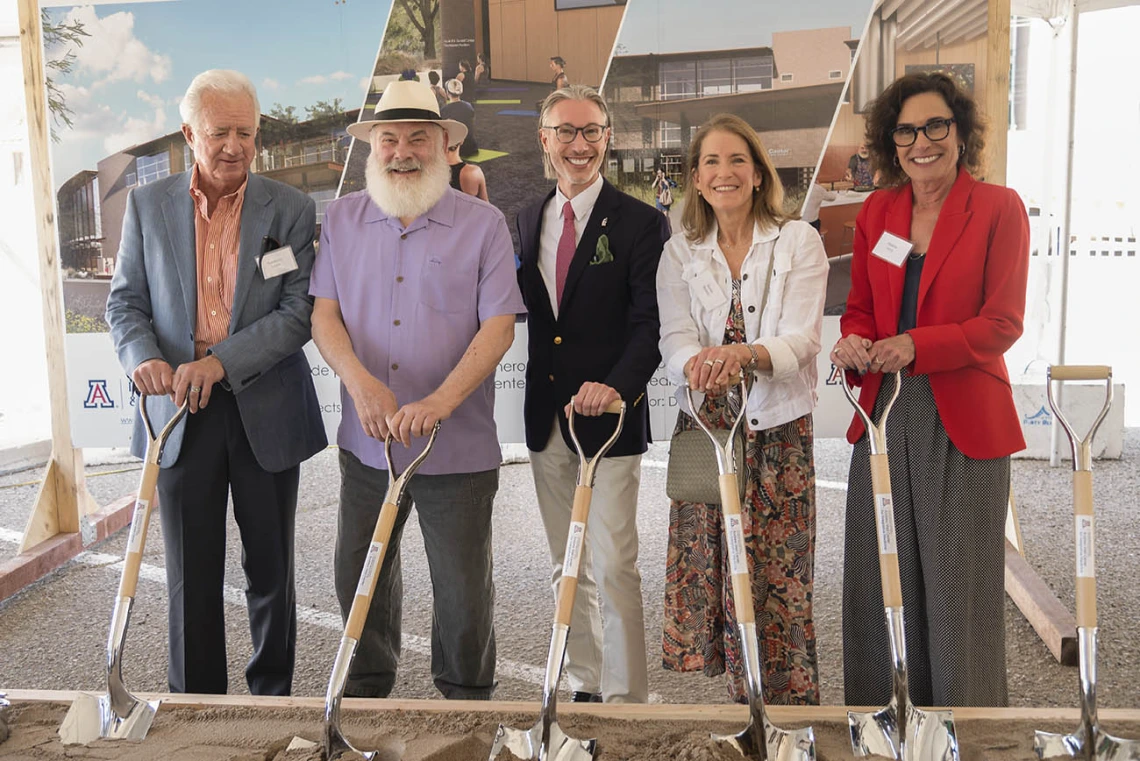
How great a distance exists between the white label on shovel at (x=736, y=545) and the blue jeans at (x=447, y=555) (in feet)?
2.84

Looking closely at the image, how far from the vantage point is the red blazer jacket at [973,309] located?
217cm

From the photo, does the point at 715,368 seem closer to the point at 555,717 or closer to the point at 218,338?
the point at 555,717

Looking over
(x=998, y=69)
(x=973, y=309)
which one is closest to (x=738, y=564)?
(x=973, y=309)

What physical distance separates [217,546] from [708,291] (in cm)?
153

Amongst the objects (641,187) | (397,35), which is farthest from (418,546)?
(397,35)

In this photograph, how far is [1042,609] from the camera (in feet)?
11.2

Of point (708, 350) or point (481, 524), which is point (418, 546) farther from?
point (708, 350)

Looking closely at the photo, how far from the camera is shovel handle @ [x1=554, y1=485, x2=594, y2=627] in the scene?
1.88 meters

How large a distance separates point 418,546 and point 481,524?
89.3 inches

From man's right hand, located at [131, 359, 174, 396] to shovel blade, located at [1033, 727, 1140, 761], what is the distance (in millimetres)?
2144

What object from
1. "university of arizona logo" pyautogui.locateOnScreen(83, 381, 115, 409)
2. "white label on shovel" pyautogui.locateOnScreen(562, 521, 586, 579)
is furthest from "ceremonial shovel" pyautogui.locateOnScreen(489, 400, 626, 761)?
"university of arizona logo" pyautogui.locateOnScreen(83, 381, 115, 409)

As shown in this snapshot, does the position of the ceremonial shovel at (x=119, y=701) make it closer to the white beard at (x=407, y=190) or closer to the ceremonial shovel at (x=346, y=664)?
the ceremonial shovel at (x=346, y=664)

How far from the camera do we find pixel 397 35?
409cm

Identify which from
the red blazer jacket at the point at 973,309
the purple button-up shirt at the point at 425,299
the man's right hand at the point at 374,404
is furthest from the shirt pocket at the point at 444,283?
the red blazer jacket at the point at 973,309
